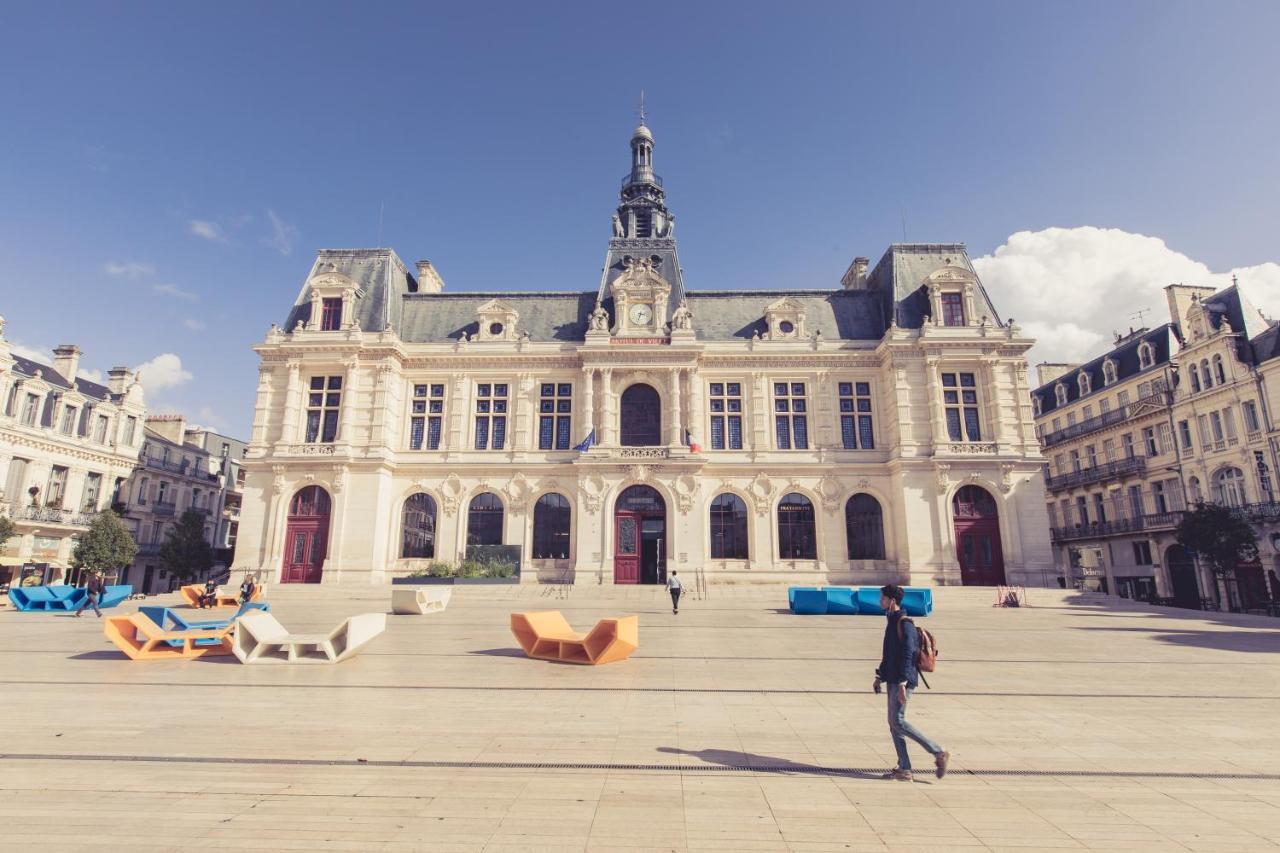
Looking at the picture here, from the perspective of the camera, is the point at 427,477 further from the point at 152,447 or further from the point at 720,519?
the point at 152,447

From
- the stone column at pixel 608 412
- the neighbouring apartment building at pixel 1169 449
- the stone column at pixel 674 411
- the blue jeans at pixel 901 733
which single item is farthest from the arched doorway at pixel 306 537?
the neighbouring apartment building at pixel 1169 449

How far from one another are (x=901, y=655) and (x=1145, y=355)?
4686cm

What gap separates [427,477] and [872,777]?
→ 103 feet

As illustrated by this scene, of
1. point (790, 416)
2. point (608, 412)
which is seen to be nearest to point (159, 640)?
point (608, 412)

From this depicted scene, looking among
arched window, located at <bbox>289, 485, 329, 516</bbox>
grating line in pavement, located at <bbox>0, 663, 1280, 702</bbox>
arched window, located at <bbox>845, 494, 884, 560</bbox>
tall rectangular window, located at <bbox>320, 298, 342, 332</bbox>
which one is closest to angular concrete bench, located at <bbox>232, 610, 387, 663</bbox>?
grating line in pavement, located at <bbox>0, 663, 1280, 702</bbox>

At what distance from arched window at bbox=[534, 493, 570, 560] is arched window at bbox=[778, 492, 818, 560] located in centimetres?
1106

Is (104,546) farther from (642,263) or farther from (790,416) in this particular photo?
(790,416)

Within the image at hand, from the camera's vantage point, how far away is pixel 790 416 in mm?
35625

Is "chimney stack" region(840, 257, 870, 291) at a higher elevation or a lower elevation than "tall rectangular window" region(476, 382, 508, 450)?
higher

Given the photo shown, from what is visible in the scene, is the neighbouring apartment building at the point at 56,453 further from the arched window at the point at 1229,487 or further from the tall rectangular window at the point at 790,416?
the arched window at the point at 1229,487

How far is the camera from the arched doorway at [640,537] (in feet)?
107

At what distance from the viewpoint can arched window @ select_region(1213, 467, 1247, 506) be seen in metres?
35.5

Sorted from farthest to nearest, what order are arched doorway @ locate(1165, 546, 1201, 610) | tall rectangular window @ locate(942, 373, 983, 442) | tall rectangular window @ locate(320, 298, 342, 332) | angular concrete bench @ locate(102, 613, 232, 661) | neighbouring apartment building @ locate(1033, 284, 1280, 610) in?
arched doorway @ locate(1165, 546, 1201, 610), tall rectangular window @ locate(320, 298, 342, 332), neighbouring apartment building @ locate(1033, 284, 1280, 610), tall rectangular window @ locate(942, 373, 983, 442), angular concrete bench @ locate(102, 613, 232, 661)

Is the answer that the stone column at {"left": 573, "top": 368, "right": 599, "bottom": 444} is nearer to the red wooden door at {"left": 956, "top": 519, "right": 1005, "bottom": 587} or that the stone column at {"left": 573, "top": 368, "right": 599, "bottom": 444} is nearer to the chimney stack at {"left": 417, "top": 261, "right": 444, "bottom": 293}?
the chimney stack at {"left": 417, "top": 261, "right": 444, "bottom": 293}
